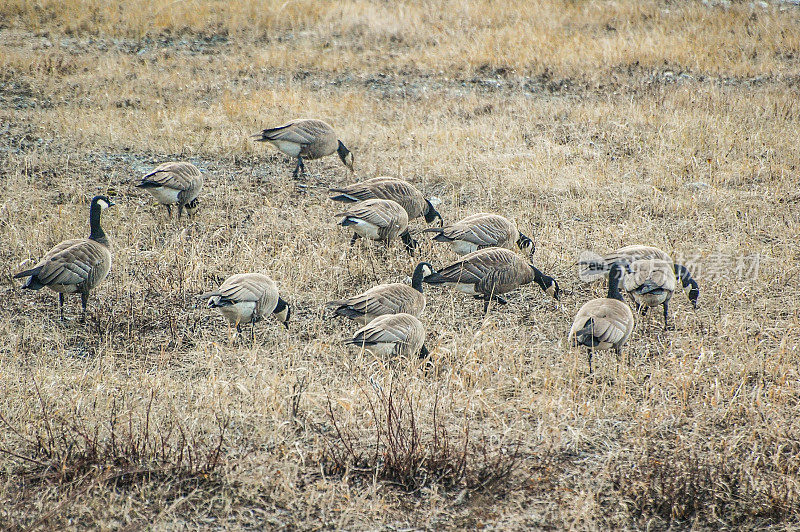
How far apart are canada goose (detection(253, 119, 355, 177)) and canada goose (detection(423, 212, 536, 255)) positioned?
3.96 meters

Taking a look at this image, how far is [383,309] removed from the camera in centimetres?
667

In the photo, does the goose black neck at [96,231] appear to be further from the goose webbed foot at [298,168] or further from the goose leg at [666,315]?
the goose leg at [666,315]

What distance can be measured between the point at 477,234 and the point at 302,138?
4.35m

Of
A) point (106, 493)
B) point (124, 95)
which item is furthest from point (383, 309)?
point (124, 95)

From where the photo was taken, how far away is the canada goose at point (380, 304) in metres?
6.66

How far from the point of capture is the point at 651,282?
687cm

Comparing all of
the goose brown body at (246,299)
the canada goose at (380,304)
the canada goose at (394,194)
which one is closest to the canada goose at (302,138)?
the canada goose at (394,194)

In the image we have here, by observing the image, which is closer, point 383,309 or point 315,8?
point 383,309

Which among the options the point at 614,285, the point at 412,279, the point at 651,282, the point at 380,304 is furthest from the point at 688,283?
the point at 380,304

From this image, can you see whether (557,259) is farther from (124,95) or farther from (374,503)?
(124,95)

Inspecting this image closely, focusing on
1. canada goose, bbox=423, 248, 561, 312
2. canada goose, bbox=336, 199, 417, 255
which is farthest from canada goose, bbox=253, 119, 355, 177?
canada goose, bbox=423, 248, 561, 312

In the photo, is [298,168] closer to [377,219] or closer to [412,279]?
[377,219]

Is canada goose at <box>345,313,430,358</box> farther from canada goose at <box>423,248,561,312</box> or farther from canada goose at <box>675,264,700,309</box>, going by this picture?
canada goose at <box>675,264,700,309</box>

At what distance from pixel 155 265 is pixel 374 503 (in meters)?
Answer: 4.95
